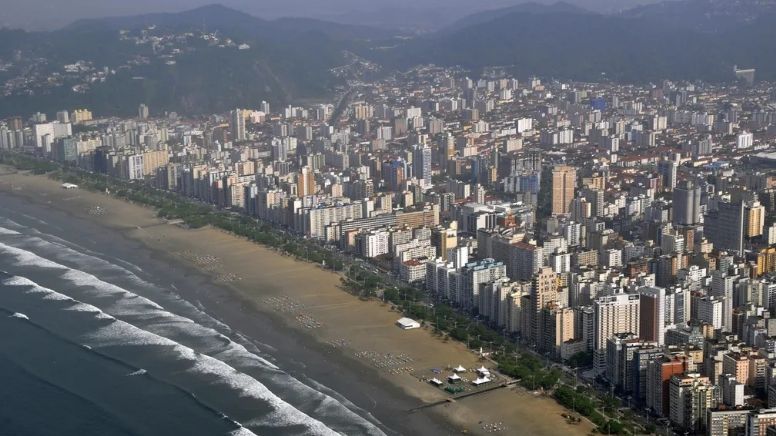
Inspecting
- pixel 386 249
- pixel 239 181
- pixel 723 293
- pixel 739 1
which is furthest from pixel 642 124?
pixel 739 1

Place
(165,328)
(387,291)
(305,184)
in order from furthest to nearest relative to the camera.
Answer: (305,184) → (387,291) → (165,328)

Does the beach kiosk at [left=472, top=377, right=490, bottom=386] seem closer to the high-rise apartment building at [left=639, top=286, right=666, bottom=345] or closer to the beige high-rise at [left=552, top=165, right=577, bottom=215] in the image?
the high-rise apartment building at [left=639, top=286, right=666, bottom=345]

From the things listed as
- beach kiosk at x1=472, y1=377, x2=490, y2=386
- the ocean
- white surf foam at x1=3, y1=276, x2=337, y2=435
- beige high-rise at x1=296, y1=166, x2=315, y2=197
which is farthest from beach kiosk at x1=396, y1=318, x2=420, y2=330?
beige high-rise at x1=296, y1=166, x2=315, y2=197

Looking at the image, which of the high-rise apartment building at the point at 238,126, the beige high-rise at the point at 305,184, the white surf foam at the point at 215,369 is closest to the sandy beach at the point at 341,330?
the white surf foam at the point at 215,369

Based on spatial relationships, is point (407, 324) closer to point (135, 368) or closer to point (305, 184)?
point (135, 368)

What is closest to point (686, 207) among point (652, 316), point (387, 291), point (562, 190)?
point (562, 190)

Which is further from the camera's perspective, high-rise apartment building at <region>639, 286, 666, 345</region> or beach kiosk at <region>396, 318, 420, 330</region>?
beach kiosk at <region>396, 318, 420, 330</region>
